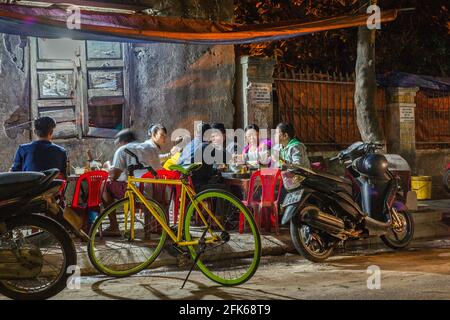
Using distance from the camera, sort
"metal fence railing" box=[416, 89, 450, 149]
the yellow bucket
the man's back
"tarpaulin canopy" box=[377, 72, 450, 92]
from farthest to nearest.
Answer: "metal fence railing" box=[416, 89, 450, 149]
"tarpaulin canopy" box=[377, 72, 450, 92]
the yellow bucket
the man's back

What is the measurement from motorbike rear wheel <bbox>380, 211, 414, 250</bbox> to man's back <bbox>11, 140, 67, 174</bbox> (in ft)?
14.6

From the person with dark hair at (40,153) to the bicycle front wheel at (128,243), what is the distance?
1.20 meters

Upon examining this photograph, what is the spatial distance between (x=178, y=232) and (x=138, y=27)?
11.3 feet

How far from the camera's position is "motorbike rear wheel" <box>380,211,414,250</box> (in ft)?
25.8

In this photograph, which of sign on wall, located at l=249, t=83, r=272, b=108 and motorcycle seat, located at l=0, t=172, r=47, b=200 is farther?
sign on wall, located at l=249, t=83, r=272, b=108

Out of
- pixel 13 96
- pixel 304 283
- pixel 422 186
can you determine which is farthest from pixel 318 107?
pixel 304 283

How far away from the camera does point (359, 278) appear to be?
6.05m

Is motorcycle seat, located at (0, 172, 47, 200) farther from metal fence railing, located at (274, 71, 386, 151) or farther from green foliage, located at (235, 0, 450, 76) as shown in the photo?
green foliage, located at (235, 0, 450, 76)

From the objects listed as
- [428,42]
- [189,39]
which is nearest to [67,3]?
[189,39]

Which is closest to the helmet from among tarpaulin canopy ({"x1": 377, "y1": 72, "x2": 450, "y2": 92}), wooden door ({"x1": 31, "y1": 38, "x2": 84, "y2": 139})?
wooden door ({"x1": 31, "y1": 38, "x2": 84, "y2": 139})

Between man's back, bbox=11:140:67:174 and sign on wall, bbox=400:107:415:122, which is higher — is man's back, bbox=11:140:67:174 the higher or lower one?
the lower one

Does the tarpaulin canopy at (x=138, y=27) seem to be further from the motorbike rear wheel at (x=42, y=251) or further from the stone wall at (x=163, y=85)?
the motorbike rear wheel at (x=42, y=251)
